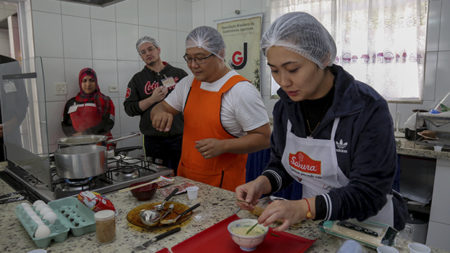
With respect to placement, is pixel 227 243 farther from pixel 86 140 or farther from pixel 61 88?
pixel 61 88

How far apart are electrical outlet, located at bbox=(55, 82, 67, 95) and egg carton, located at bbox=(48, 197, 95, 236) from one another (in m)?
2.59

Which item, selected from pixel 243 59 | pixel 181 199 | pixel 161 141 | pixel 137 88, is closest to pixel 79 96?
pixel 137 88

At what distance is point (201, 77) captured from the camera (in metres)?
1.87

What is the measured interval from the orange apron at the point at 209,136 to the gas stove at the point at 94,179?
18cm

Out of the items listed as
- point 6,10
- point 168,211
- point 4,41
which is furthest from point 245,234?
point 4,41

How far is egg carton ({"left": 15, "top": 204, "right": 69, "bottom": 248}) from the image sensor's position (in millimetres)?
1070

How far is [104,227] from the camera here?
1.08m

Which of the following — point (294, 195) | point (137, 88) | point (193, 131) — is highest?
point (137, 88)

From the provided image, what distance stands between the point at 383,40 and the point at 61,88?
11.8 feet

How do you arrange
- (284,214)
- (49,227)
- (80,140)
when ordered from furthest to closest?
(80,140) < (49,227) < (284,214)

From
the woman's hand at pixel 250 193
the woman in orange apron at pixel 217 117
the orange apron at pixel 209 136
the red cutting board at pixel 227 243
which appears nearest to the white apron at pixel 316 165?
the woman's hand at pixel 250 193

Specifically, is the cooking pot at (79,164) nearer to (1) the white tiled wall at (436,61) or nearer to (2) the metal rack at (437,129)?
(2) the metal rack at (437,129)

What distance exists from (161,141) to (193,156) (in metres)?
1.44

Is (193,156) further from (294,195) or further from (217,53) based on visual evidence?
(294,195)
